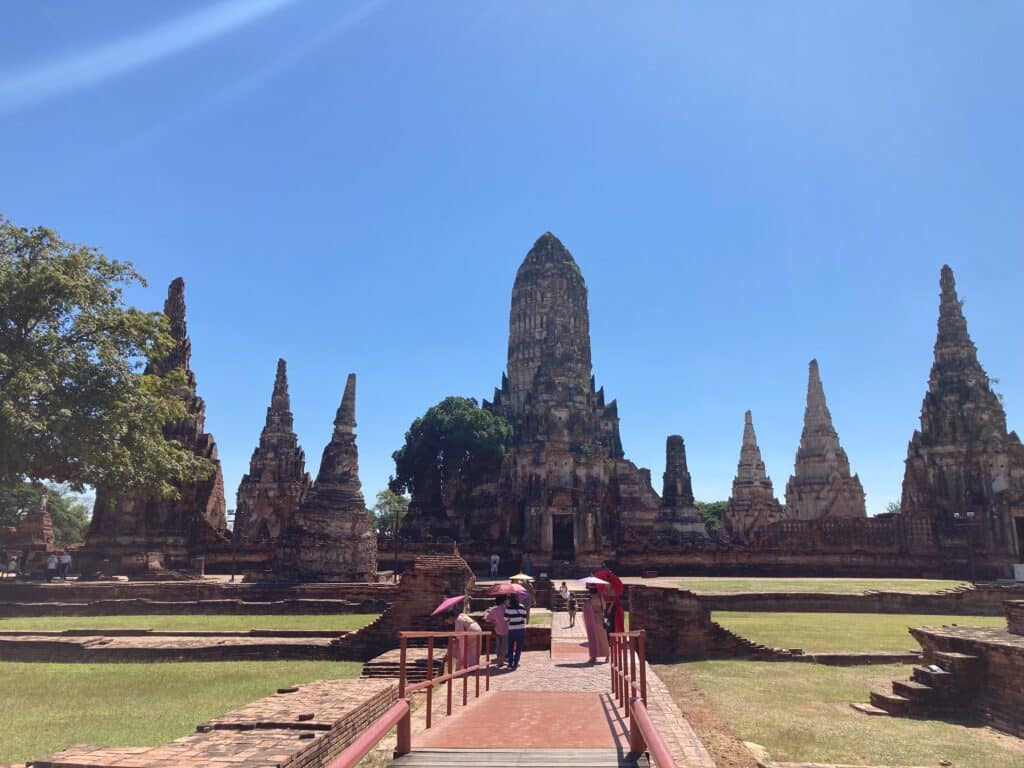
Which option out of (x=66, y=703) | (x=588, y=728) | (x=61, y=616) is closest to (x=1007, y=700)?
(x=588, y=728)

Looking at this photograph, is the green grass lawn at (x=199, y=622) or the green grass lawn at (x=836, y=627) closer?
the green grass lawn at (x=836, y=627)

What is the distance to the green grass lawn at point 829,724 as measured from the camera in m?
7.32

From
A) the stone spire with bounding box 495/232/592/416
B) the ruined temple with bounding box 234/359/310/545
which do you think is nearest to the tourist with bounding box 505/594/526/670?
the ruined temple with bounding box 234/359/310/545

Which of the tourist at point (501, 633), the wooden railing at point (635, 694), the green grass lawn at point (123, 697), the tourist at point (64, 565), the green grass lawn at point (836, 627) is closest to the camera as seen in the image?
the wooden railing at point (635, 694)

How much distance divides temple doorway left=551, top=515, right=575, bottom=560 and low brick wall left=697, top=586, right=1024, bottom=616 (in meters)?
11.9

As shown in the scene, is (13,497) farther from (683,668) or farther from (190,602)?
(683,668)

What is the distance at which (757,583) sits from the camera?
91.0 ft

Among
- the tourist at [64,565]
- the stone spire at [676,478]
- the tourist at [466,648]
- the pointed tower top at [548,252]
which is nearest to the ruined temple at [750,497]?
the stone spire at [676,478]

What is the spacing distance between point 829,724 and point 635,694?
13.1 ft

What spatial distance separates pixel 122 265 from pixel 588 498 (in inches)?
841

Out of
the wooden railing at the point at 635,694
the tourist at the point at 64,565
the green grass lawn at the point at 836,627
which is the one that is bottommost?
the green grass lawn at the point at 836,627

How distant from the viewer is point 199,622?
18.3m

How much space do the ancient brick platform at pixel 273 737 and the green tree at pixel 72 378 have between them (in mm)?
12805

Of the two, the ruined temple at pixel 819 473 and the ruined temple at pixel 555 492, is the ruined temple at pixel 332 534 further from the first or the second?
the ruined temple at pixel 819 473
